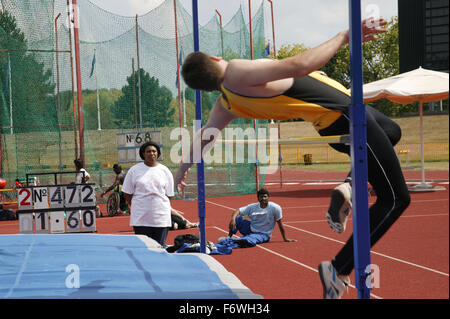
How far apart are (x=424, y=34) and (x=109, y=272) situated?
7.56 ft

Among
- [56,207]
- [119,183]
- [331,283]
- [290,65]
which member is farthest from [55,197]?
[290,65]

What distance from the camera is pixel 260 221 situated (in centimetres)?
636

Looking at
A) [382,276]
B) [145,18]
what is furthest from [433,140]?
[145,18]

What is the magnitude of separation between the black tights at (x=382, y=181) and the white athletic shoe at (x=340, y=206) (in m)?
0.08

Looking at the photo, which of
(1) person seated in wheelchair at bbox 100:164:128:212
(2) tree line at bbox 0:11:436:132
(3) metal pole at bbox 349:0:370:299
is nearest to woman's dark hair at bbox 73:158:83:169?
(1) person seated in wheelchair at bbox 100:164:128:212

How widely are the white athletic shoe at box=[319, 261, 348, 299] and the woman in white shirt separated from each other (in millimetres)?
2598

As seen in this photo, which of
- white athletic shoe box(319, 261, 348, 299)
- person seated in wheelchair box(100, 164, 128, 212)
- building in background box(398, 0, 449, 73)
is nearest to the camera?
building in background box(398, 0, 449, 73)

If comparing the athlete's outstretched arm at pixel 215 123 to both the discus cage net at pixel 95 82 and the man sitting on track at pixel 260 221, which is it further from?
the discus cage net at pixel 95 82

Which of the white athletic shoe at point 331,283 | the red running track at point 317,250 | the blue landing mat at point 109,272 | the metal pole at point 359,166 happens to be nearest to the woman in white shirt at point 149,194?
the blue landing mat at point 109,272

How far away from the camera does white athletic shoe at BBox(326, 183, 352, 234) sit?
2047 mm

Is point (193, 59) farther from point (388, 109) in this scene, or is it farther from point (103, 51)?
point (103, 51)

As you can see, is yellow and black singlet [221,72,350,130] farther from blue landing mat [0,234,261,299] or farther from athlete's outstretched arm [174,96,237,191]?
blue landing mat [0,234,261,299]

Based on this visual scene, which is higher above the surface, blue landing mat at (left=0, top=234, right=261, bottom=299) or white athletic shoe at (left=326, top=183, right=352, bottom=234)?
white athletic shoe at (left=326, top=183, right=352, bottom=234)

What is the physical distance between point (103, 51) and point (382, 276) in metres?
8.83
